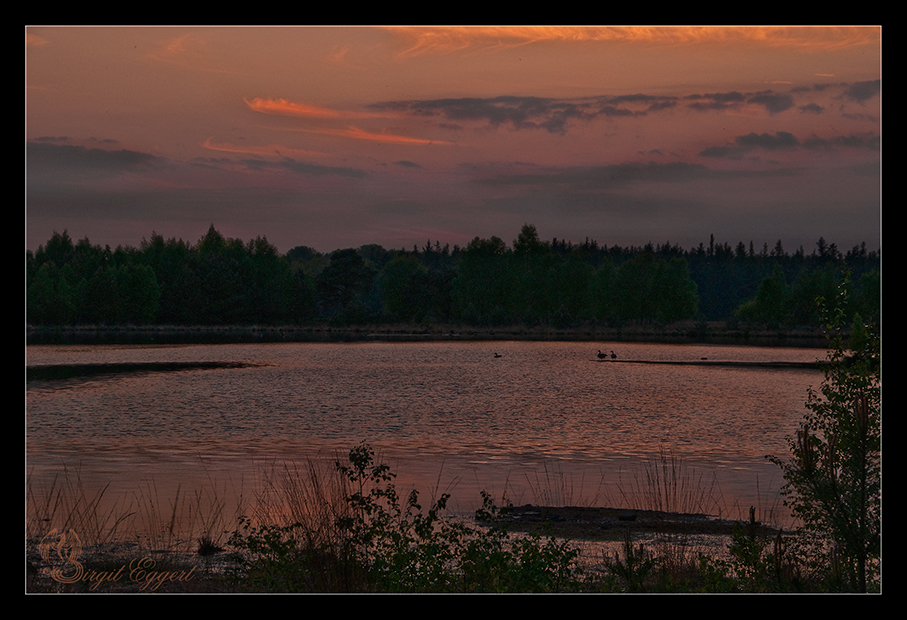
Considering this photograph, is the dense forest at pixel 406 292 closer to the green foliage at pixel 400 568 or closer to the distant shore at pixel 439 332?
the distant shore at pixel 439 332

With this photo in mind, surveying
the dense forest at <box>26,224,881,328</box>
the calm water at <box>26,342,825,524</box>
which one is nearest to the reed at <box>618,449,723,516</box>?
the calm water at <box>26,342,825,524</box>

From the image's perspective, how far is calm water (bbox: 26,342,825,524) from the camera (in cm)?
2386

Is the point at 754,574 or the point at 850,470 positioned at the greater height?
the point at 850,470

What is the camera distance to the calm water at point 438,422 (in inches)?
939

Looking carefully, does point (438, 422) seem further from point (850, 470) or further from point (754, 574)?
point (850, 470)

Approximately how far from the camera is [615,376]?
6266cm

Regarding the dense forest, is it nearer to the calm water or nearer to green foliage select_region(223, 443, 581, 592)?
the calm water

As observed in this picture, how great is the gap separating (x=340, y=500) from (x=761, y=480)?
1501 centimetres

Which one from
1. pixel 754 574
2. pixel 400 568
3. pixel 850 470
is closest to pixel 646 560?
pixel 754 574

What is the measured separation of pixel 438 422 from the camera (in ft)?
116
